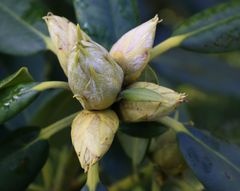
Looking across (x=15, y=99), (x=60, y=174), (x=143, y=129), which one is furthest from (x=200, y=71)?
(x=15, y=99)

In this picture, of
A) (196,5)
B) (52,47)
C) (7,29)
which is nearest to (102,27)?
(52,47)

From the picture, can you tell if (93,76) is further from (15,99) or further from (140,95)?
(15,99)

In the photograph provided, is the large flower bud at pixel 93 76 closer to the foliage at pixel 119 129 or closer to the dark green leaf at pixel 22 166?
the foliage at pixel 119 129

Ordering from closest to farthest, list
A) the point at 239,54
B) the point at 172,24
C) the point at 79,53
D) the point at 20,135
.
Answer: the point at 79,53
the point at 20,135
the point at 172,24
the point at 239,54

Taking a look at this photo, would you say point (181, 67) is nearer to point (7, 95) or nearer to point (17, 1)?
point (17, 1)

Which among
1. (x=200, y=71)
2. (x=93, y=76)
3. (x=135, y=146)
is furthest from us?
(x=200, y=71)

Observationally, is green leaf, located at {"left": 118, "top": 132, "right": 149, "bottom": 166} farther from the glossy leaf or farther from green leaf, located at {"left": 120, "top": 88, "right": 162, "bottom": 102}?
the glossy leaf
